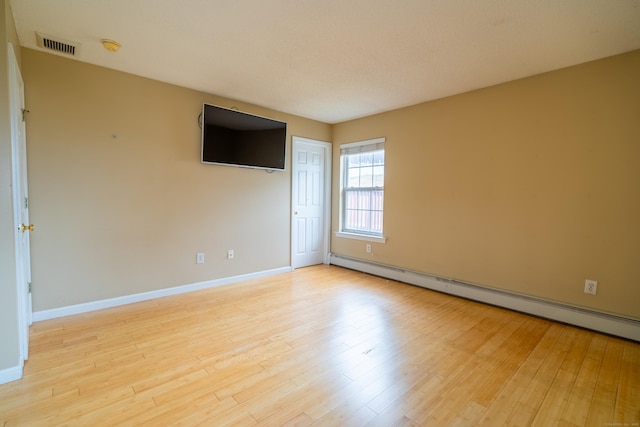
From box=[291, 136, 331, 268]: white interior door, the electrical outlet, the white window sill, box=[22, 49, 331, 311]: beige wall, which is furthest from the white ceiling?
the white window sill

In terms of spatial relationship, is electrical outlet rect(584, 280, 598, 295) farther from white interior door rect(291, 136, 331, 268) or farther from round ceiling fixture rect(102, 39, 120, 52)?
round ceiling fixture rect(102, 39, 120, 52)

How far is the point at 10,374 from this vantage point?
185 cm

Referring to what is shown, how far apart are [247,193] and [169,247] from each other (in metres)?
1.22

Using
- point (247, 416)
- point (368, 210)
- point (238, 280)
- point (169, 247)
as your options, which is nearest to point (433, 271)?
point (368, 210)

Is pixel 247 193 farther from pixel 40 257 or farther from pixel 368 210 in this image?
pixel 40 257

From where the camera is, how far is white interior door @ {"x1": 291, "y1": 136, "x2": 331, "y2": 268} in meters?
4.70

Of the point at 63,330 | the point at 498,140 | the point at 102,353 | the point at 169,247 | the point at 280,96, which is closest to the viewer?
the point at 102,353

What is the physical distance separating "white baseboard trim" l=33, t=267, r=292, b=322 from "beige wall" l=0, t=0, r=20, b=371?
3.48 feet

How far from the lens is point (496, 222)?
10.7 feet

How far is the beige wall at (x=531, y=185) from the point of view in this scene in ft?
8.30

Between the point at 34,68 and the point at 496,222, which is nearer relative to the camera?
the point at 34,68

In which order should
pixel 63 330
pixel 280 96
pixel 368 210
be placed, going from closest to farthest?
pixel 63 330 → pixel 280 96 → pixel 368 210

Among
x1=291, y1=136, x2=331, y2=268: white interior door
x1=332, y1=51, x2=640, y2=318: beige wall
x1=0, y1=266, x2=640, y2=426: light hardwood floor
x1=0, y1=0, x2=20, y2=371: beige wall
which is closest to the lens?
x1=0, y1=266, x2=640, y2=426: light hardwood floor

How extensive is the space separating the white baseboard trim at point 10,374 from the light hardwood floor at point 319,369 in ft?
0.17
